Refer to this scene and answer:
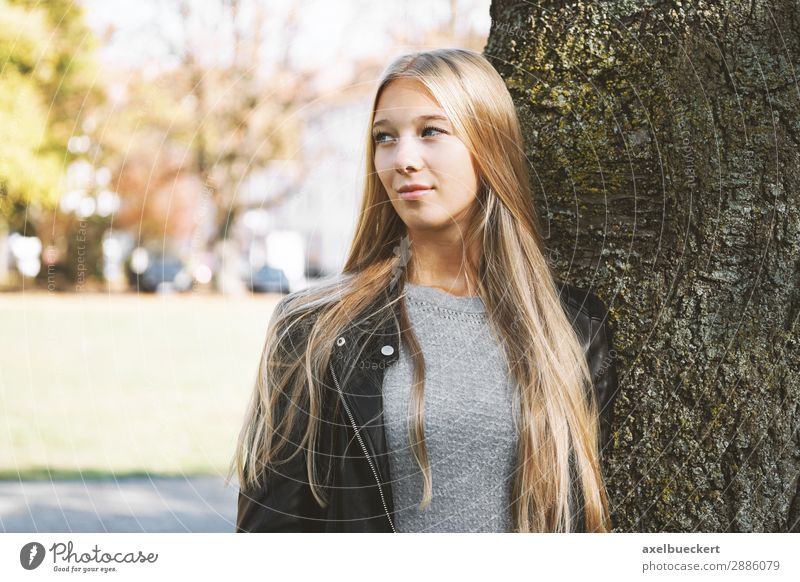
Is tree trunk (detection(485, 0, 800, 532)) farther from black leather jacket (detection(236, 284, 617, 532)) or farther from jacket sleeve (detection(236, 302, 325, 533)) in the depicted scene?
jacket sleeve (detection(236, 302, 325, 533))

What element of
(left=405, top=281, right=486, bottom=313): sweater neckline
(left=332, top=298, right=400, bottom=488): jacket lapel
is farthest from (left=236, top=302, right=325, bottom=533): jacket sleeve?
(left=405, top=281, right=486, bottom=313): sweater neckline

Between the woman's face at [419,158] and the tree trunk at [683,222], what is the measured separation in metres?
0.29

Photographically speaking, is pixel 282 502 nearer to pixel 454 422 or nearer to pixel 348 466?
pixel 348 466

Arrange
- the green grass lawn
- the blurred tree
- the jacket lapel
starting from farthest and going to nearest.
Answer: the green grass lawn
the blurred tree
the jacket lapel

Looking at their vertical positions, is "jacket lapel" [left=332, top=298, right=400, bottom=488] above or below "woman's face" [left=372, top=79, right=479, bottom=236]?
below

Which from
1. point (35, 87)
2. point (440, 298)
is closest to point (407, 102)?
point (440, 298)

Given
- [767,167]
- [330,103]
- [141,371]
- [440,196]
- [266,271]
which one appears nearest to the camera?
[440,196]

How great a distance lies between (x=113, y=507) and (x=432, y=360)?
1.91 m

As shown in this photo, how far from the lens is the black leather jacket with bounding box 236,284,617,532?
1.55m

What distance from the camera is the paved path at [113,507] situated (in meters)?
2.32
